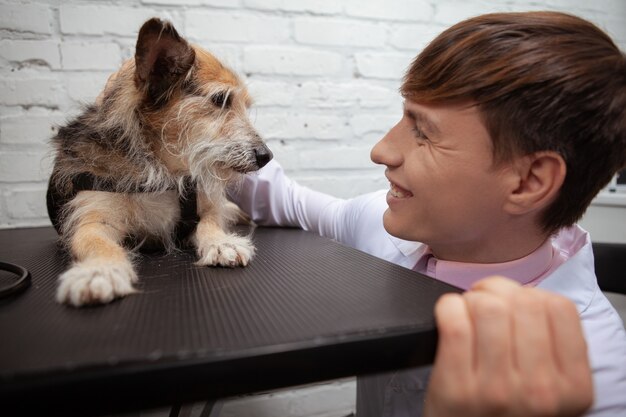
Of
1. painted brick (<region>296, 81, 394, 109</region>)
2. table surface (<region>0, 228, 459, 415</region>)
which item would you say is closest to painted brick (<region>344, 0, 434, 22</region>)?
painted brick (<region>296, 81, 394, 109</region>)

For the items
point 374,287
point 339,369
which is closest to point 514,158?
point 374,287

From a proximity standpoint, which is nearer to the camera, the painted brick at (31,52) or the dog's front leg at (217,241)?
the dog's front leg at (217,241)

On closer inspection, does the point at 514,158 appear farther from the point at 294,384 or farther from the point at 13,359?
the point at 13,359

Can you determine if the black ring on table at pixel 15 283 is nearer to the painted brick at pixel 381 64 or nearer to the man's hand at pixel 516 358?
the man's hand at pixel 516 358

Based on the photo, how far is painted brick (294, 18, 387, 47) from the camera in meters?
1.45

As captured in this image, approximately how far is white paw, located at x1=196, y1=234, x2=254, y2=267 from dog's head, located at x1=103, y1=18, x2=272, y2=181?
0.72 ft

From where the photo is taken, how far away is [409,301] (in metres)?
0.53

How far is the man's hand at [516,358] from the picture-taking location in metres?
0.41

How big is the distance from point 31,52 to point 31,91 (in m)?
0.11

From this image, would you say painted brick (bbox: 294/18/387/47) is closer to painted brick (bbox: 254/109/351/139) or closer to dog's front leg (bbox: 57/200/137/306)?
painted brick (bbox: 254/109/351/139)

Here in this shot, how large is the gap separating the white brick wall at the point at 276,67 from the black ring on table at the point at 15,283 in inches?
25.0

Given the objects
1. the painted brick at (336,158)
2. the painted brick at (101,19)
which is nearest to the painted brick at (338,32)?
the painted brick at (336,158)

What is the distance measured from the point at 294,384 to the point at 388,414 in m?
0.50

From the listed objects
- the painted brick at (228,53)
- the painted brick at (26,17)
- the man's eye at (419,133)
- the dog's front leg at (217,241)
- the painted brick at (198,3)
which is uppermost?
the painted brick at (198,3)
